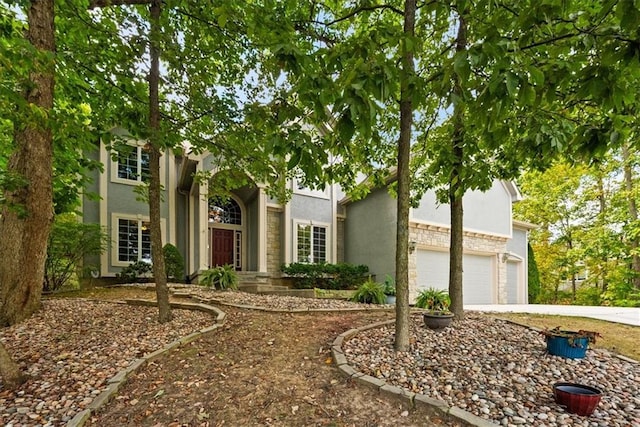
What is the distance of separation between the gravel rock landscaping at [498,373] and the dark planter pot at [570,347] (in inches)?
2.7

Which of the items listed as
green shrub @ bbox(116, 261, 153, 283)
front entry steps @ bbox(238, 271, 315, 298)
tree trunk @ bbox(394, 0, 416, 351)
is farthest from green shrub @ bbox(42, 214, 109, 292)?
tree trunk @ bbox(394, 0, 416, 351)

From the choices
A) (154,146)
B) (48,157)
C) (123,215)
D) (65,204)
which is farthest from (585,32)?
(123,215)

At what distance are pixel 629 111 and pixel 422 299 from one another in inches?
193

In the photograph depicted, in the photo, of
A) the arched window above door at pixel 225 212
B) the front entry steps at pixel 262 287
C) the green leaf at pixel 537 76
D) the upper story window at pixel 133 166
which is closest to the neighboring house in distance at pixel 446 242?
the front entry steps at pixel 262 287

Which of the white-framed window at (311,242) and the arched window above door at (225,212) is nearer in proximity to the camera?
the arched window above door at (225,212)

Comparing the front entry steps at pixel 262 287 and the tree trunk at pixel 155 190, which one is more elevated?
the tree trunk at pixel 155 190

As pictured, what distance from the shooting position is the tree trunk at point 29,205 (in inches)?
192

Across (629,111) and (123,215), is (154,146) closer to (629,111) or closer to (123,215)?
(629,111)

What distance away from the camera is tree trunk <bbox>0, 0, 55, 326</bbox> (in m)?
4.89

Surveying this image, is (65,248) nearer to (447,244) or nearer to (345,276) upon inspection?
(345,276)

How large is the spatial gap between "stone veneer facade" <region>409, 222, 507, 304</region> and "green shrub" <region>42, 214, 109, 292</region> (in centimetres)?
951

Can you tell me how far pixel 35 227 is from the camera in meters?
5.12

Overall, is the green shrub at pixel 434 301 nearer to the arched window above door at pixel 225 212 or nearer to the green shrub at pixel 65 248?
the arched window above door at pixel 225 212

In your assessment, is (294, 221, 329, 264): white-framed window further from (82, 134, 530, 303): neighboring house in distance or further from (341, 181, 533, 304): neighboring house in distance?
(341, 181, 533, 304): neighboring house in distance
